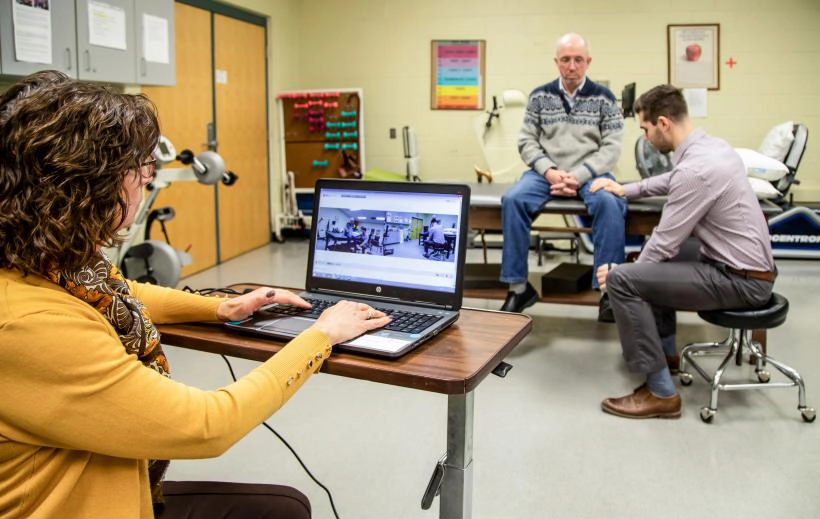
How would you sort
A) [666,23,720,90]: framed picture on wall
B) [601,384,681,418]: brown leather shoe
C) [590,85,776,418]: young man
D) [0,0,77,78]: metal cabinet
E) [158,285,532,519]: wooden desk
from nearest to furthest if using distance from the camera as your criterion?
[158,285,532,519]: wooden desk < [590,85,776,418]: young man < [601,384,681,418]: brown leather shoe < [0,0,77,78]: metal cabinet < [666,23,720,90]: framed picture on wall

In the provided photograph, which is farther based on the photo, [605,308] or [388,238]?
[605,308]

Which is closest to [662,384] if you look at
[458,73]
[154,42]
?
[154,42]

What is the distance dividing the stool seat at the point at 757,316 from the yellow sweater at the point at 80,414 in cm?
236

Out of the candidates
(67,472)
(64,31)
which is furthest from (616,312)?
(64,31)

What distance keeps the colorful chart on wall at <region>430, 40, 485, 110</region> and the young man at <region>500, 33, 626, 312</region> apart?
9.76 ft

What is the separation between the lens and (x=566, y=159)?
402 cm

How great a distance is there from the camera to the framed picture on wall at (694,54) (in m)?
6.58

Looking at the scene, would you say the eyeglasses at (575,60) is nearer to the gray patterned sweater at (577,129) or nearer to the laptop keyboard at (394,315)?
the gray patterned sweater at (577,129)

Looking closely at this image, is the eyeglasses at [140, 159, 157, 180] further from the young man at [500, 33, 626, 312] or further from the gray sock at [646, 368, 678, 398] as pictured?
the young man at [500, 33, 626, 312]

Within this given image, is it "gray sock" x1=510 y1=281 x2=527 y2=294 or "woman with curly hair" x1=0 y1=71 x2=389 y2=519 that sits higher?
"woman with curly hair" x1=0 y1=71 x2=389 y2=519

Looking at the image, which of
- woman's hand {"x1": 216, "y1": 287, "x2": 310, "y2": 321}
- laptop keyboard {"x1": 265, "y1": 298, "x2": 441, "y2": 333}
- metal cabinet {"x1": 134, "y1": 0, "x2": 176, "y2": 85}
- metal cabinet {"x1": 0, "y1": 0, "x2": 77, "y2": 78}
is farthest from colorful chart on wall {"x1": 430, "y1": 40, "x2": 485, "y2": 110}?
woman's hand {"x1": 216, "y1": 287, "x2": 310, "y2": 321}

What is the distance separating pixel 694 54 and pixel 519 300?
3973 mm

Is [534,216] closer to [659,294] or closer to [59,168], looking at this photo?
[659,294]

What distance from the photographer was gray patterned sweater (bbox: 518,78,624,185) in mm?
3939
